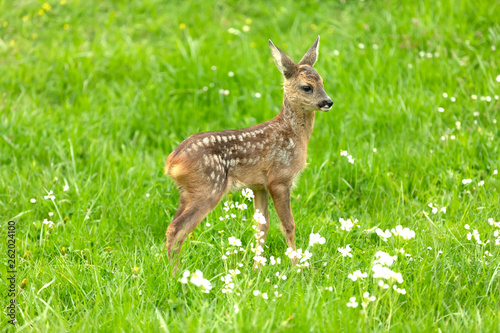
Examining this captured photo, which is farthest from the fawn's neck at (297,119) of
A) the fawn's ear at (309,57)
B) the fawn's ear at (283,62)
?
the fawn's ear at (309,57)

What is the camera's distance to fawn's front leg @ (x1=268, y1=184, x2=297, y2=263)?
16.5 feet

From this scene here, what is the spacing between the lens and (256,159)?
498 centimetres

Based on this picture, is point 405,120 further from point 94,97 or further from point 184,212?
point 94,97

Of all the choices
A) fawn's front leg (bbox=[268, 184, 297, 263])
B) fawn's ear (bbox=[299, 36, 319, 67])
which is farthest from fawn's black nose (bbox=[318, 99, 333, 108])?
fawn's front leg (bbox=[268, 184, 297, 263])

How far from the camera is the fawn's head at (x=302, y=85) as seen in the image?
5113mm

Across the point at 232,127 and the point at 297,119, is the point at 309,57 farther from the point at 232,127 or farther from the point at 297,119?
the point at 232,127

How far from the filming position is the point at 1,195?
5.90 metres

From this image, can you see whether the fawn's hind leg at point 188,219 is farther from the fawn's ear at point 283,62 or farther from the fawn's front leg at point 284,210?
the fawn's ear at point 283,62

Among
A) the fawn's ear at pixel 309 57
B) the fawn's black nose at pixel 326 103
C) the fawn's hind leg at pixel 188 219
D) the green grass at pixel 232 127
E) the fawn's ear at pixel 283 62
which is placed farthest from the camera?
the fawn's ear at pixel 309 57

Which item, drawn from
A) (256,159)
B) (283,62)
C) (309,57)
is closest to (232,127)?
(309,57)

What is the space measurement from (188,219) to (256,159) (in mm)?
807

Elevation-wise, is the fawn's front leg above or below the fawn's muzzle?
below

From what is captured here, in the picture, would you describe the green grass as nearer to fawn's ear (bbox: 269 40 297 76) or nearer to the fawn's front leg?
the fawn's front leg

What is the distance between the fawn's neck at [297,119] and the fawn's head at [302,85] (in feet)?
0.15
